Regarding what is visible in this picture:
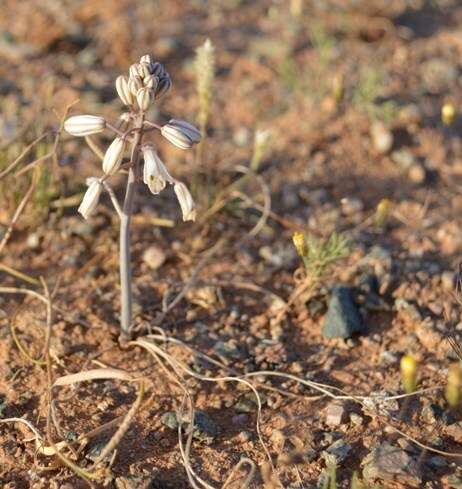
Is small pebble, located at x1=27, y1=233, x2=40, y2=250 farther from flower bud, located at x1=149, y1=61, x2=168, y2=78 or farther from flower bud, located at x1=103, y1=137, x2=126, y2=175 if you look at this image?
flower bud, located at x1=149, y1=61, x2=168, y2=78

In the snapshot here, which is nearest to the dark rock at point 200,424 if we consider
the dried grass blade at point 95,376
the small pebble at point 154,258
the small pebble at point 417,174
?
the dried grass blade at point 95,376

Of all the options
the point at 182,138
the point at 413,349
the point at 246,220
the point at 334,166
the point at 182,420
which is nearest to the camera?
the point at 182,138

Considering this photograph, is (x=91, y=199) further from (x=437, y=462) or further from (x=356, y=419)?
(x=437, y=462)

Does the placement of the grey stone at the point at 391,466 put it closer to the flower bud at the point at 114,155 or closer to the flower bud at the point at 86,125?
the flower bud at the point at 114,155

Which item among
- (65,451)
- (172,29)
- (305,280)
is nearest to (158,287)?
(305,280)

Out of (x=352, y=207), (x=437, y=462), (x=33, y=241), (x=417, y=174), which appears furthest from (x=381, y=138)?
(x=437, y=462)

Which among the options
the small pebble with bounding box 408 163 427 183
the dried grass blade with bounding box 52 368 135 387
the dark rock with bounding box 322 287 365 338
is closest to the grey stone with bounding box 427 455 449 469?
the dark rock with bounding box 322 287 365 338

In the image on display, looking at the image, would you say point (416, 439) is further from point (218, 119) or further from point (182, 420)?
point (218, 119)
